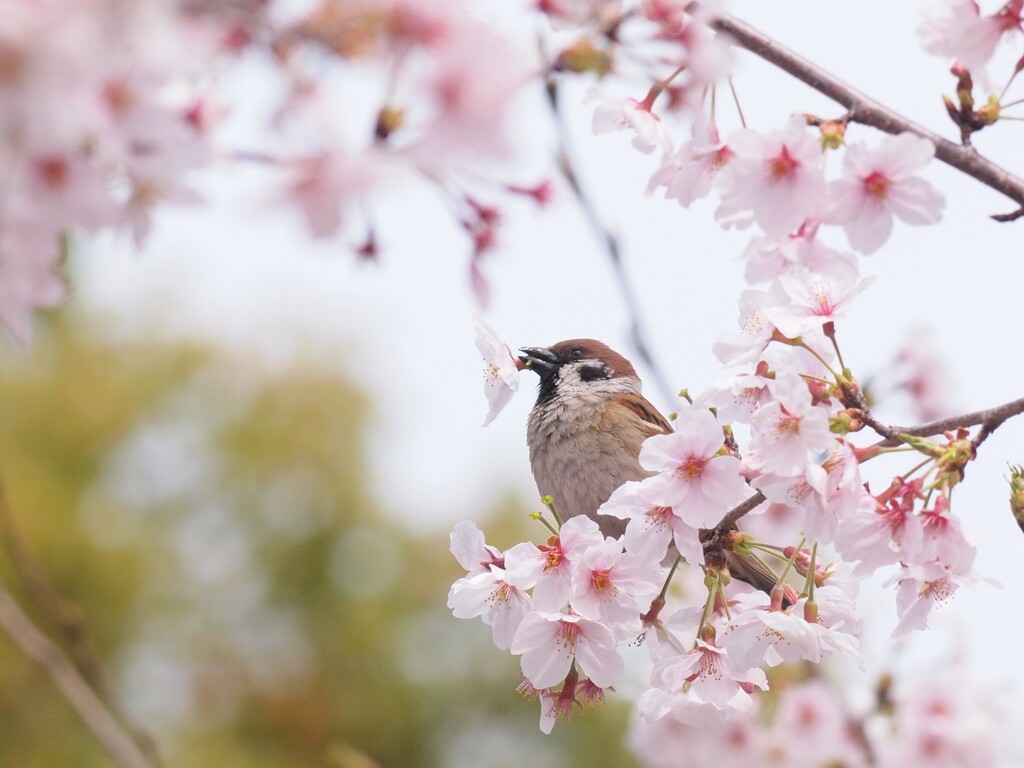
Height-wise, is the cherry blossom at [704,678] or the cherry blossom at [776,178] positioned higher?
the cherry blossom at [776,178]

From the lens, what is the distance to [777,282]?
1478mm

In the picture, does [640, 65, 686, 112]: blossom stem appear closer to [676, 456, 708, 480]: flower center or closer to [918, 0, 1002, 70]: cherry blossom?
[918, 0, 1002, 70]: cherry blossom

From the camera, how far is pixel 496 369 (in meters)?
1.62

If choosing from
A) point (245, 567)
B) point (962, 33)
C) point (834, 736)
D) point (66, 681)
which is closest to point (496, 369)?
point (962, 33)

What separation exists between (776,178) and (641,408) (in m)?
1.41

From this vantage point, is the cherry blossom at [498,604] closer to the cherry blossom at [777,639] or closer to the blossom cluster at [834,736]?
the cherry blossom at [777,639]

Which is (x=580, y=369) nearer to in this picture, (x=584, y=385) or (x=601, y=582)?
(x=584, y=385)

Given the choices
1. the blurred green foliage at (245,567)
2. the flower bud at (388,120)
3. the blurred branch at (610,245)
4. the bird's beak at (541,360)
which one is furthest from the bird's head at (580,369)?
the blurred green foliage at (245,567)

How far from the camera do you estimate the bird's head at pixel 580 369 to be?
110 inches

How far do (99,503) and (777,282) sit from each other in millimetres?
10306

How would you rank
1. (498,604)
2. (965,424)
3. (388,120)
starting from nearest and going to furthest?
(388,120)
(965,424)
(498,604)

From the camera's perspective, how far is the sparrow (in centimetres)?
248

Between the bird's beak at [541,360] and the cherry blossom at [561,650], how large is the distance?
4.78ft

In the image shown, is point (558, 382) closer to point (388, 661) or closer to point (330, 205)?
point (330, 205)
